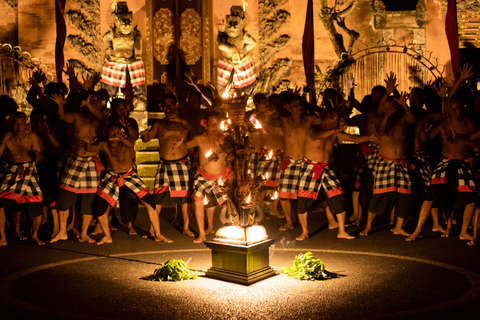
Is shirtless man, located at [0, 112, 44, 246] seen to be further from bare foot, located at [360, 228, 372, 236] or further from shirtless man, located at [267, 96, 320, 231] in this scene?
bare foot, located at [360, 228, 372, 236]

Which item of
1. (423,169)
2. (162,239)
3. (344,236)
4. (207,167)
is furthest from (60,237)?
(423,169)

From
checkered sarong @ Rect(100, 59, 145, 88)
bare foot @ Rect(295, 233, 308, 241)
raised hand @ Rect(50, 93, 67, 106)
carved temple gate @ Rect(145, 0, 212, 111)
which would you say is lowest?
bare foot @ Rect(295, 233, 308, 241)

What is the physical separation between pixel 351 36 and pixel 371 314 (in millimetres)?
9473

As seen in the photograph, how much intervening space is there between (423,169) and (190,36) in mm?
7002

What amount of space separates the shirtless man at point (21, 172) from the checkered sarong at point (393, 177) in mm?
4139

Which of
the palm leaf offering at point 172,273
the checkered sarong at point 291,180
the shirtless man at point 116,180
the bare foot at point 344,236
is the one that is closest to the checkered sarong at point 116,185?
the shirtless man at point 116,180

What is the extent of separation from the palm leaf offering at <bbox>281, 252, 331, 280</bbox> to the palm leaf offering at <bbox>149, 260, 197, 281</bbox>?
2.92ft

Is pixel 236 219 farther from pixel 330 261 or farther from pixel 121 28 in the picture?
pixel 121 28

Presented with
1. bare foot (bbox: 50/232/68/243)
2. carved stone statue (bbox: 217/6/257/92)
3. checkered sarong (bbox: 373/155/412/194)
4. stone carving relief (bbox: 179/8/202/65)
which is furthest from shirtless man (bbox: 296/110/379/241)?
stone carving relief (bbox: 179/8/202/65)

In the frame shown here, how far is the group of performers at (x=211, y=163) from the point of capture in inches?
294

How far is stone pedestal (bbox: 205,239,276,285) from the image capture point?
17.7 ft

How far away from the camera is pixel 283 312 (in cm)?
457

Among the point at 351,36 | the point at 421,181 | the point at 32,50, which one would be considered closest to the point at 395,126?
the point at 421,181

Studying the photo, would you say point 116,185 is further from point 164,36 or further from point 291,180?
point 164,36
